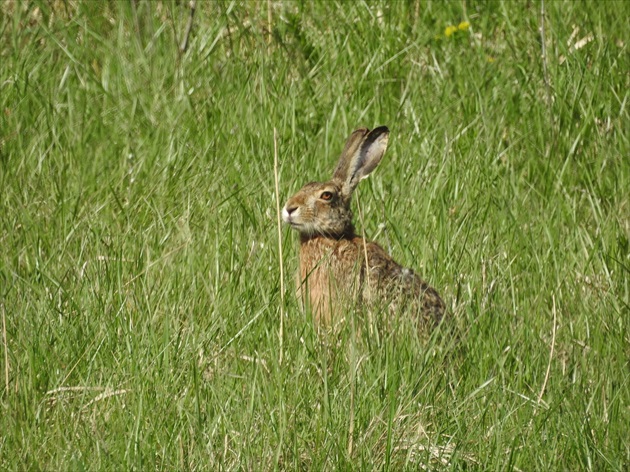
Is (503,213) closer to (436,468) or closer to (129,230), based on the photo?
(129,230)

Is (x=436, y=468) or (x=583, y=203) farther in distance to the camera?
(x=583, y=203)

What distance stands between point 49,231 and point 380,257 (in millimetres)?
1310

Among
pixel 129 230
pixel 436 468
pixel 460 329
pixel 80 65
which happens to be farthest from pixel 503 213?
pixel 80 65

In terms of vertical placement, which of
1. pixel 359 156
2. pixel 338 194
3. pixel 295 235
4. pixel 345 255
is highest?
pixel 359 156

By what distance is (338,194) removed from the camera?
5059 mm

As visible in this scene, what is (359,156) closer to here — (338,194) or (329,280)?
(338,194)

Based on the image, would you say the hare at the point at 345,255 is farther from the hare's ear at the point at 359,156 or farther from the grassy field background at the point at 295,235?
the grassy field background at the point at 295,235

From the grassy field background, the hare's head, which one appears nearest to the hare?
the hare's head

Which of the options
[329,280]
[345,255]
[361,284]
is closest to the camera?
[329,280]

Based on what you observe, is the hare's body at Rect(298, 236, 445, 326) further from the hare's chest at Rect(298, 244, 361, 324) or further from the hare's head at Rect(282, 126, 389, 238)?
the hare's head at Rect(282, 126, 389, 238)

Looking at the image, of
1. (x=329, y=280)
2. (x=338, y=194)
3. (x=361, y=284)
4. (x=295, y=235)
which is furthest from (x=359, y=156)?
(x=329, y=280)

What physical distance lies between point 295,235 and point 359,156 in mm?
493

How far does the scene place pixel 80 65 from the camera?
20.5ft

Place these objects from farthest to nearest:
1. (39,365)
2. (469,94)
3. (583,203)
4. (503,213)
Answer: (469,94), (583,203), (503,213), (39,365)
